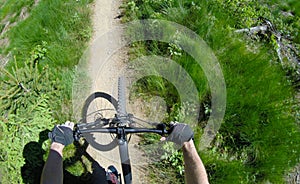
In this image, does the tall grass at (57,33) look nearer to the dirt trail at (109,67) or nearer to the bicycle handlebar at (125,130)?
the dirt trail at (109,67)

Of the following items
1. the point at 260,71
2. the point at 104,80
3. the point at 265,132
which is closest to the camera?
the point at 265,132

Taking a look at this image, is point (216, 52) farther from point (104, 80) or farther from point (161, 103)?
point (104, 80)

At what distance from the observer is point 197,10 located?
5.55 meters

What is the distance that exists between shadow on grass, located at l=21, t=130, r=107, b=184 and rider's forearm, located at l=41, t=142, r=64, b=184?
51.8 inches

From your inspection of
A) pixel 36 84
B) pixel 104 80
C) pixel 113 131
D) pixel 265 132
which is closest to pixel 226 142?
pixel 265 132

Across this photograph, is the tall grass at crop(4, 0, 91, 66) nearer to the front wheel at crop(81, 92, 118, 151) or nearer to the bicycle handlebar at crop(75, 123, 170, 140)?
the front wheel at crop(81, 92, 118, 151)

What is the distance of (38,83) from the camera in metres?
4.45

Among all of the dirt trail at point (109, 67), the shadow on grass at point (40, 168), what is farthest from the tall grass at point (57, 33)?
the shadow on grass at point (40, 168)

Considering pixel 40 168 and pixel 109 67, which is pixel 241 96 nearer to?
pixel 109 67

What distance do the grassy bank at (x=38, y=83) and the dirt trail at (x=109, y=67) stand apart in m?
0.24

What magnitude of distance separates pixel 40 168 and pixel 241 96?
2924 millimetres

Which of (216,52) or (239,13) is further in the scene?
(239,13)

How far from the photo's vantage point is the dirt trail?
14.8 ft

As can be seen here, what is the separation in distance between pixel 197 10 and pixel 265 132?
8.07 ft
